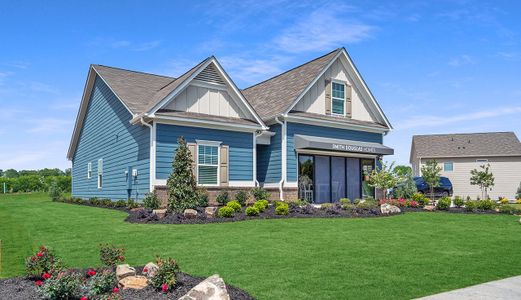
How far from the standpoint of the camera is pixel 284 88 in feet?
74.7

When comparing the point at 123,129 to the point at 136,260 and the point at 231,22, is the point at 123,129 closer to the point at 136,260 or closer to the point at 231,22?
the point at 231,22

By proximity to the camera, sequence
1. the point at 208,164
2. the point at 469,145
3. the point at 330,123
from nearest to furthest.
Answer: the point at 208,164
the point at 330,123
the point at 469,145

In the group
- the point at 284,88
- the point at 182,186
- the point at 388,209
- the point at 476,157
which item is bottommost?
the point at 388,209

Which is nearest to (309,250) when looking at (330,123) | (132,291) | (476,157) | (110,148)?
(132,291)

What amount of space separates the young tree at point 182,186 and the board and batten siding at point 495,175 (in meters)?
31.7

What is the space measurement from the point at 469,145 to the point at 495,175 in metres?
3.46

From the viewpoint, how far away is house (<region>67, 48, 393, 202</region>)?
1777cm

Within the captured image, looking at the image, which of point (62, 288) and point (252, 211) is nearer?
point (62, 288)

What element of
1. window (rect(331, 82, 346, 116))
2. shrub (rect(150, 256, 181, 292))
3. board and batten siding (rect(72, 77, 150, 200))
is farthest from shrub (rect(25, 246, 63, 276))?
window (rect(331, 82, 346, 116))

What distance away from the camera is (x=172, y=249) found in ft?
29.6

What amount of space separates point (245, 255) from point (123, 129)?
13203 mm

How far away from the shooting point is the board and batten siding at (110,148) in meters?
18.1

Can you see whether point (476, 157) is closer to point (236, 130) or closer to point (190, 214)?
point (236, 130)

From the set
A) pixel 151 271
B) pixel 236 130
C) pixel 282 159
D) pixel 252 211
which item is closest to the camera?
pixel 151 271
